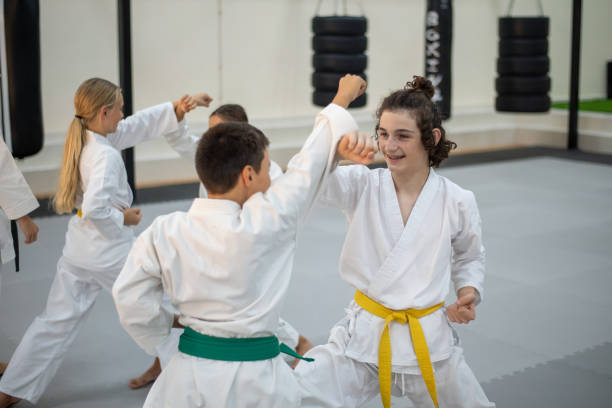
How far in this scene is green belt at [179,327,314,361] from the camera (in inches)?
67.9

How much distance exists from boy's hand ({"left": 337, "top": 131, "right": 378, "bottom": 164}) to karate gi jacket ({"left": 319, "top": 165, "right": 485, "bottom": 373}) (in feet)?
1.12

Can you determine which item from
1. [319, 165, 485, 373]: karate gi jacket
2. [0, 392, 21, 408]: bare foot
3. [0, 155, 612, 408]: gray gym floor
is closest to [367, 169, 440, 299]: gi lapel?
[319, 165, 485, 373]: karate gi jacket

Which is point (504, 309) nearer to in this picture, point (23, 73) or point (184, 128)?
point (184, 128)

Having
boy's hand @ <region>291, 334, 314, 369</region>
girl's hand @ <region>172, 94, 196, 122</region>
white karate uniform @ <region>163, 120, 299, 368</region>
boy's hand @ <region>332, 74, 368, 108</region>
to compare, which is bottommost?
boy's hand @ <region>291, 334, 314, 369</region>

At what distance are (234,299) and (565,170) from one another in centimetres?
681

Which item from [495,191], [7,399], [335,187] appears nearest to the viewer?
[335,187]

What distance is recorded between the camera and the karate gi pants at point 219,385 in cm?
171

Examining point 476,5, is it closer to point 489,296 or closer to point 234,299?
point 489,296

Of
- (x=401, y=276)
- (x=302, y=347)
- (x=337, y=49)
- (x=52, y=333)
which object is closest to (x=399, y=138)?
(x=401, y=276)

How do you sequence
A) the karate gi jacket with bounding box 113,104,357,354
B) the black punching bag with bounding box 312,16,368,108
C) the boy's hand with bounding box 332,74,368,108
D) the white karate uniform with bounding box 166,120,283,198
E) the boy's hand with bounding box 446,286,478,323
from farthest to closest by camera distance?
the black punching bag with bounding box 312,16,368,108, the white karate uniform with bounding box 166,120,283,198, the boy's hand with bounding box 446,286,478,323, the boy's hand with bounding box 332,74,368,108, the karate gi jacket with bounding box 113,104,357,354

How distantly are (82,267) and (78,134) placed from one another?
49 centimetres

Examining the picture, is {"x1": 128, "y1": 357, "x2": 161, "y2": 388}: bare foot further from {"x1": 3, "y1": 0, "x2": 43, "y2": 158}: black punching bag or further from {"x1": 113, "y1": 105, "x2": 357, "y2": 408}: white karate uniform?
{"x1": 3, "y1": 0, "x2": 43, "y2": 158}: black punching bag

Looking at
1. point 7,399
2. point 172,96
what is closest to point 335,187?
point 7,399

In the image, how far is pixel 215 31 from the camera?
7.89 m
